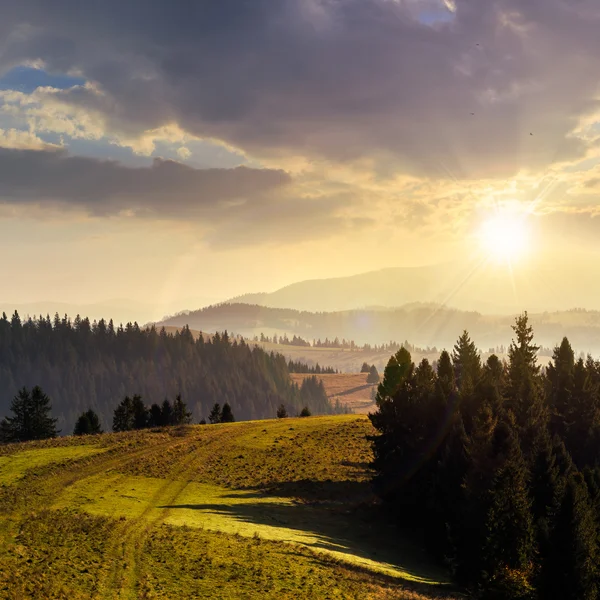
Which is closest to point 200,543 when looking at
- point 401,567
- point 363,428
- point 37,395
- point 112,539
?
point 112,539

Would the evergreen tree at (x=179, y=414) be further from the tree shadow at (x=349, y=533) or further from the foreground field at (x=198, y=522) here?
the tree shadow at (x=349, y=533)

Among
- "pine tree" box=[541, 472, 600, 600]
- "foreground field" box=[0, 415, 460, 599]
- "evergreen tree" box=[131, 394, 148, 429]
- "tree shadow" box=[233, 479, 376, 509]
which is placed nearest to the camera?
"foreground field" box=[0, 415, 460, 599]

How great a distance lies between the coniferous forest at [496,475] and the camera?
4041cm

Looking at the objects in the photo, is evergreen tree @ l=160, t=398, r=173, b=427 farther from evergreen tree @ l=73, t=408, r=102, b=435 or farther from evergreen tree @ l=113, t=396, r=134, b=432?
evergreen tree @ l=73, t=408, r=102, b=435

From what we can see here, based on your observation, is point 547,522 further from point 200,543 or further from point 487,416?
point 200,543

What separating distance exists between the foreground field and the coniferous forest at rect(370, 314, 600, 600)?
11.3 feet

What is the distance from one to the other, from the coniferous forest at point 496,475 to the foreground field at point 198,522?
3.45 metres

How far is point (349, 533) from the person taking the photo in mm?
48500

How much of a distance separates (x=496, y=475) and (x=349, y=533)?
43.6 feet

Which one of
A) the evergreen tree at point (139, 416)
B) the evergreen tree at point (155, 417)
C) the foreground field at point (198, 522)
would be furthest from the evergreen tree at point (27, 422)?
the foreground field at point (198, 522)

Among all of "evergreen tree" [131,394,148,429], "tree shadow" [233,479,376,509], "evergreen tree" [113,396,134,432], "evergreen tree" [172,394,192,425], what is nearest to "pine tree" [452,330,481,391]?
"tree shadow" [233,479,376,509]

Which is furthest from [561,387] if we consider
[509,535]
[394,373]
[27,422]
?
[27,422]

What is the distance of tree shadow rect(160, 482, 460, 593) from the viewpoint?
4056 cm

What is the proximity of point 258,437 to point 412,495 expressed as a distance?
30211 mm
